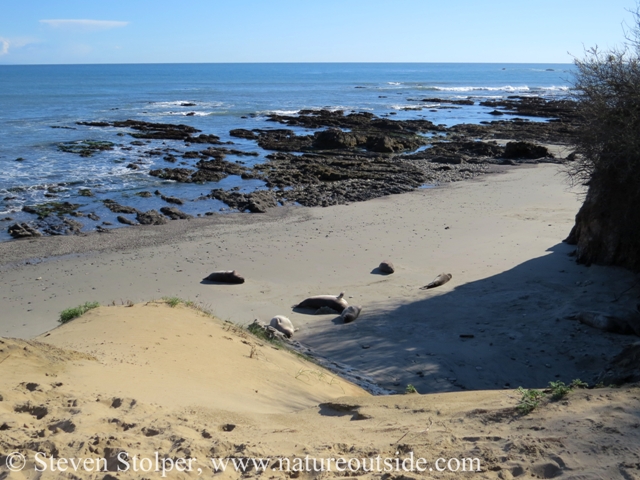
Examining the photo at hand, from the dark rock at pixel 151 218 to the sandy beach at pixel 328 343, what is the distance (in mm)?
673

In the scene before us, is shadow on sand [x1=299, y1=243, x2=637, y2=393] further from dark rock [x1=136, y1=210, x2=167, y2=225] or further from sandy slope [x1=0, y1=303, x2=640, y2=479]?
dark rock [x1=136, y1=210, x2=167, y2=225]

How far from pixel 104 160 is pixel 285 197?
34.8 feet

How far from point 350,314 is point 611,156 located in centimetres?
500

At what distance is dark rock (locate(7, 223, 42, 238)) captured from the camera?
14641mm

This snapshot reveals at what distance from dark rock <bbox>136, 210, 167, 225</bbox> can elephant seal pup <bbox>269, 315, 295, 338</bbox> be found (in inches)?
340

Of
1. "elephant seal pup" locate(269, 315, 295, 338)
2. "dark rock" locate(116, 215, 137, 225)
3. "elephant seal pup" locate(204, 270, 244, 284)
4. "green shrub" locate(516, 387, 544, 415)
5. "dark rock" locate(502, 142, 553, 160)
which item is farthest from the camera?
"dark rock" locate(502, 142, 553, 160)

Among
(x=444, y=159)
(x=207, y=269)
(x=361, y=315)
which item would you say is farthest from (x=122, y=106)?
(x=361, y=315)

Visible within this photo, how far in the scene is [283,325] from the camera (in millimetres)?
8508

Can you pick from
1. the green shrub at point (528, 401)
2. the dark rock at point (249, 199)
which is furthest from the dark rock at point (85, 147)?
the green shrub at point (528, 401)

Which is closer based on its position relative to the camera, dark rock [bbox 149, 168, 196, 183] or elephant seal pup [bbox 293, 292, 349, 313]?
elephant seal pup [bbox 293, 292, 349, 313]

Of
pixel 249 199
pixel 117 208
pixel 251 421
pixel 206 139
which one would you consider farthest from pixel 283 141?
pixel 251 421

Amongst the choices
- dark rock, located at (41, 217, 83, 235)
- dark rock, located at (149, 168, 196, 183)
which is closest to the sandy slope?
dark rock, located at (41, 217, 83, 235)

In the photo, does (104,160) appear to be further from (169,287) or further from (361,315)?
(361,315)

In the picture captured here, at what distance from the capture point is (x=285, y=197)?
19.1 m
